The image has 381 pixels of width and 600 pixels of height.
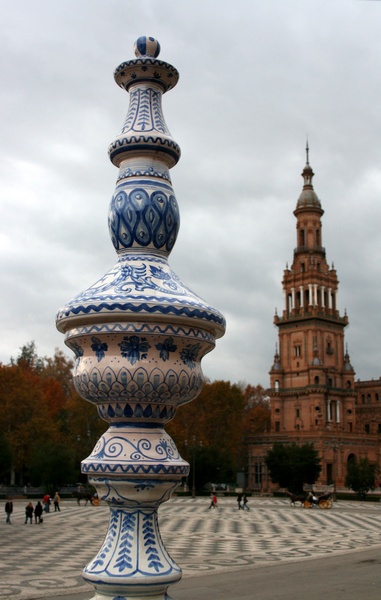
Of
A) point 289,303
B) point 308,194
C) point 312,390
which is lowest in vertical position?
point 312,390

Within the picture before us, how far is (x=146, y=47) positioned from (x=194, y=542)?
1787 cm

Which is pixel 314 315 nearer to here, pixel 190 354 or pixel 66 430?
pixel 66 430

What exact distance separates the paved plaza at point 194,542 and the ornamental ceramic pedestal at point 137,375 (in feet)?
27.7

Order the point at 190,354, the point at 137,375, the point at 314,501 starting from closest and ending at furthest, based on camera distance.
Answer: the point at 137,375 → the point at 190,354 → the point at 314,501

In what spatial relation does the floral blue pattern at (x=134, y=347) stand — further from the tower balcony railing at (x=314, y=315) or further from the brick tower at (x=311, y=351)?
the tower balcony railing at (x=314, y=315)

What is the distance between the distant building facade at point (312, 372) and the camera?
66938mm

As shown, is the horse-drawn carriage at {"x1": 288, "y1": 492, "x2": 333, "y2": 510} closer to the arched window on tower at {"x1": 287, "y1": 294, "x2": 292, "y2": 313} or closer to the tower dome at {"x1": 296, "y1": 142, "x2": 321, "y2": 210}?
the arched window on tower at {"x1": 287, "y1": 294, "x2": 292, "y2": 313}

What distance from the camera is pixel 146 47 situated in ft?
14.1

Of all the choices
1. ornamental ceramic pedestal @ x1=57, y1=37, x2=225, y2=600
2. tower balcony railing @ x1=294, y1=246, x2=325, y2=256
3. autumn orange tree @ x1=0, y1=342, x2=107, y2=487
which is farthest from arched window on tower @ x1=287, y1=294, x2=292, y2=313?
ornamental ceramic pedestal @ x1=57, y1=37, x2=225, y2=600

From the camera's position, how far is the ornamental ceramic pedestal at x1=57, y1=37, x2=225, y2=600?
3.53m

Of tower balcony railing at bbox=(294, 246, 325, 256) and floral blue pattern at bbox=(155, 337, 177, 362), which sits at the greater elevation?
tower balcony railing at bbox=(294, 246, 325, 256)

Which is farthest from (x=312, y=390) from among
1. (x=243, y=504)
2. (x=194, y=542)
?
(x=194, y=542)

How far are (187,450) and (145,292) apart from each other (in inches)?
2019

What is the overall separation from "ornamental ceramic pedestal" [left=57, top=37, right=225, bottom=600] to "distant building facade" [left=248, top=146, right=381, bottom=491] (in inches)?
2475
